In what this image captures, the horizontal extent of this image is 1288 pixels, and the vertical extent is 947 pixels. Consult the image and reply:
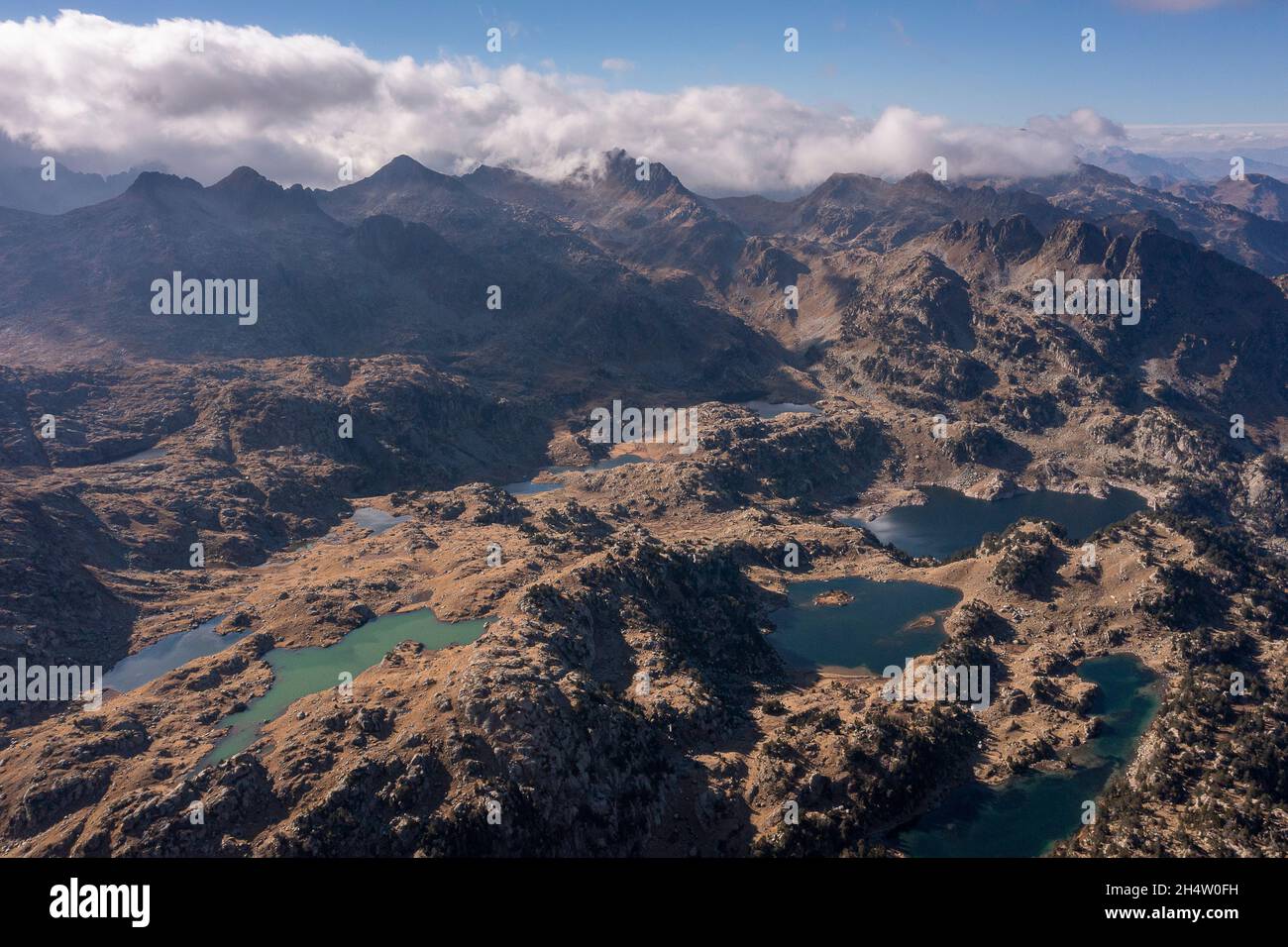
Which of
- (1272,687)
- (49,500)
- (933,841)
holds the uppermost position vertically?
(49,500)

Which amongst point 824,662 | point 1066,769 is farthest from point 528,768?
point 1066,769

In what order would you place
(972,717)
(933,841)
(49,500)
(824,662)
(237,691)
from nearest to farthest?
(933,841), (237,691), (972,717), (824,662), (49,500)

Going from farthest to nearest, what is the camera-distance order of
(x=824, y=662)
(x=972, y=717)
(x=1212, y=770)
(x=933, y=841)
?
Result: (x=824, y=662), (x=972, y=717), (x=1212, y=770), (x=933, y=841)

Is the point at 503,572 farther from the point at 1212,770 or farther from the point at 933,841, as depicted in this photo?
the point at 1212,770

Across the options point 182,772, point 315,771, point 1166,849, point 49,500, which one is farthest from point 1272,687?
point 49,500

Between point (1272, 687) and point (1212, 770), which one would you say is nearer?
point (1212, 770)
